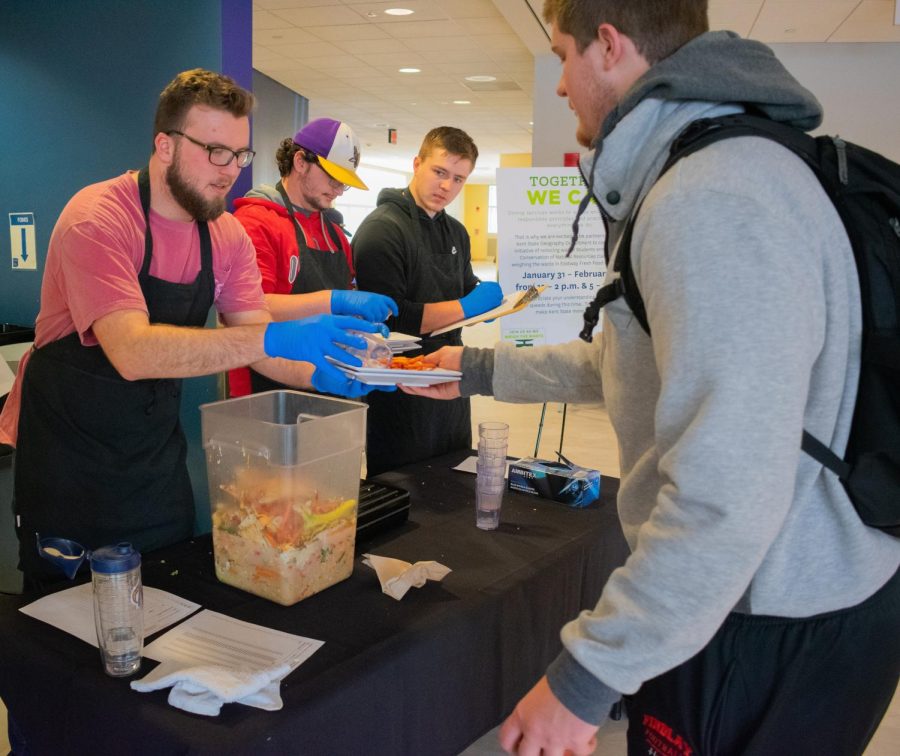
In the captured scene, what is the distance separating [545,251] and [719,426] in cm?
301

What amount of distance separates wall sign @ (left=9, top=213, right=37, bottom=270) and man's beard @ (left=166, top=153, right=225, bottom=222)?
213cm

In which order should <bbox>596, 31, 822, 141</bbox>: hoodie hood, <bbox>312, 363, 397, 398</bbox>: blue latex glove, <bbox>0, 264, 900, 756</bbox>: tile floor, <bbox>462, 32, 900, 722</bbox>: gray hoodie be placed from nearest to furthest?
<bbox>462, 32, 900, 722</bbox>: gray hoodie
<bbox>596, 31, 822, 141</bbox>: hoodie hood
<bbox>312, 363, 397, 398</bbox>: blue latex glove
<bbox>0, 264, 900, 756</bbox>: tile floor

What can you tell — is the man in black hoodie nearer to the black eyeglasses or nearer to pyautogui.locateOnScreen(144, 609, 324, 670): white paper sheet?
the black eyeglasses

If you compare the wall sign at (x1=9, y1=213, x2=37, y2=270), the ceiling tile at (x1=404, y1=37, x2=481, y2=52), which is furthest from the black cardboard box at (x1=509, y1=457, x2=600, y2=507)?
the ceiling tile at (x1=404, y1=37, x2=481, y2=52)

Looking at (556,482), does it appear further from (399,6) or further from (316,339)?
(399,6)

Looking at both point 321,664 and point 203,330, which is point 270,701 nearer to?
point 321,664

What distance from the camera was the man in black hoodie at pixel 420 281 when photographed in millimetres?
2609

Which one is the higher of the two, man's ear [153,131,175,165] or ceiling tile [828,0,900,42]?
ceiling tile [828,0,900,42]

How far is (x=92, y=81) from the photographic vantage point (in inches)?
121

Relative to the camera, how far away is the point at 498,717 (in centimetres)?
150

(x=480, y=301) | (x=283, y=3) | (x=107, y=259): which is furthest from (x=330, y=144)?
(x=283, y=3)

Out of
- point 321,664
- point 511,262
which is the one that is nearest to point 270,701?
point 321,664

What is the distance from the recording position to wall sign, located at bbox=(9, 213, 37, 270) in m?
3.50

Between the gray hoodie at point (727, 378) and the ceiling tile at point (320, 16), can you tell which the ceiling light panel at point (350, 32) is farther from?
the gray hoodie at point (727, 378)
